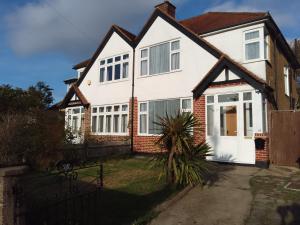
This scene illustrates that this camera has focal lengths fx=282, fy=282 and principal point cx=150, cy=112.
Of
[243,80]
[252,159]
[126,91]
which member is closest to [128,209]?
[252,159]

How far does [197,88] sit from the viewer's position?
43.4ft

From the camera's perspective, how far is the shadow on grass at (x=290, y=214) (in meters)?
5.62

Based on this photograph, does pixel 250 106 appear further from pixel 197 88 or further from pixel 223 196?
pixel 223 196

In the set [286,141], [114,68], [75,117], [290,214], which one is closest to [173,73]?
[114,68]

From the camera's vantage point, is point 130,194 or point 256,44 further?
point 256,44

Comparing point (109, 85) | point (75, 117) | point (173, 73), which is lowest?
point (75, 117)

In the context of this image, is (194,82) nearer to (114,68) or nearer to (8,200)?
(114,68)

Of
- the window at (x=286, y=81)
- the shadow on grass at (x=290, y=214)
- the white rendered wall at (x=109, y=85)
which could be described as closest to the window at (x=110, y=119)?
the white rendered wall at (x=109, y=85)

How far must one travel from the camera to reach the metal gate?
14.2 ft

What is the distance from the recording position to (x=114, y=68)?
18000mm

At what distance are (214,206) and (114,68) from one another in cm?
1301

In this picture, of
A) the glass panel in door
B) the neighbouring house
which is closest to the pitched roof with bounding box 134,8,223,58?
the neighbouring house

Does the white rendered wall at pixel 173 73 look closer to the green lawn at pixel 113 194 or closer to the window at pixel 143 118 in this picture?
the window at pixel 143 118

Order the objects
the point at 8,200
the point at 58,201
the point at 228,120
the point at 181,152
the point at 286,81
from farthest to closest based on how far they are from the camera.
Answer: the point at 286,81
the point at 228,120
the point at 181,152
the point at 58,201
the point at 8,200
